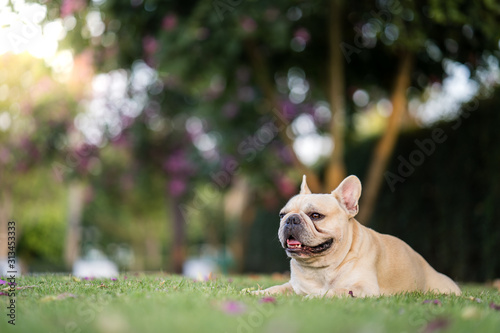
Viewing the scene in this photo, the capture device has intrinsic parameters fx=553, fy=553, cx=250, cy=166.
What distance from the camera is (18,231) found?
83.4 feet

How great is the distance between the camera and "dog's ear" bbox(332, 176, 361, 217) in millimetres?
5176

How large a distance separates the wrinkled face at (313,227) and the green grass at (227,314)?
601 millimetres

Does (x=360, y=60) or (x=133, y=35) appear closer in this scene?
(x=133, y=35)

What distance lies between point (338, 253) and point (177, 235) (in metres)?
14.1

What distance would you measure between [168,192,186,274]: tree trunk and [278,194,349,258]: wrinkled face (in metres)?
13.7

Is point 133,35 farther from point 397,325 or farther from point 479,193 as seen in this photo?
point 397,325

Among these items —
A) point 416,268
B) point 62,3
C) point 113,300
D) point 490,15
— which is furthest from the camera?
point 62,3

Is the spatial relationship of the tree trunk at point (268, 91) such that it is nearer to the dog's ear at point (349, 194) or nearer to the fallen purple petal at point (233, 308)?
the dog's ear at point (349, 194)

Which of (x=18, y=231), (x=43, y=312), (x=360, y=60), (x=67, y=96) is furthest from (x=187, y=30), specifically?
(x=18, y=231)

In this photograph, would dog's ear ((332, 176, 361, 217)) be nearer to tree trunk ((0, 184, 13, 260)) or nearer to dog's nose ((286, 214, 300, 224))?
dog's nose ((286, 214, 300, 224))

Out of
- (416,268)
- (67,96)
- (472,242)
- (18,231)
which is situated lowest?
(18,231)

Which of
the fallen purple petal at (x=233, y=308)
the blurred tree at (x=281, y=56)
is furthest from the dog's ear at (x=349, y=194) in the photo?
the blurred tree at (x=281, y=56)

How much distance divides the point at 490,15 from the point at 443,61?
279 centimetres

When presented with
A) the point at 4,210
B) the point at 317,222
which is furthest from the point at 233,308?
the point at 4,210
